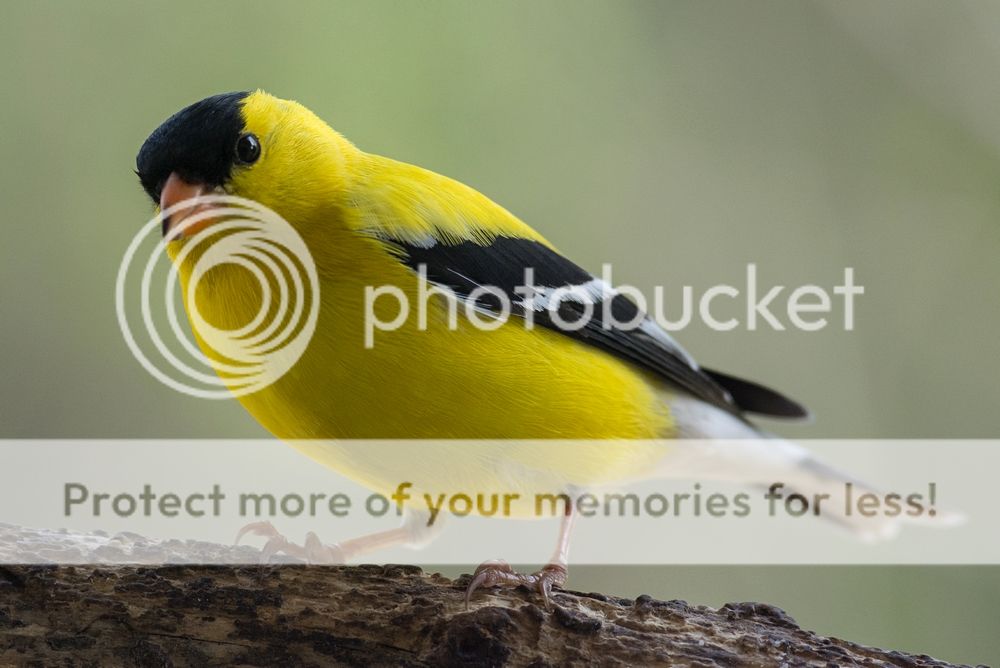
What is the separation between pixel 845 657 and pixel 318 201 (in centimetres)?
224

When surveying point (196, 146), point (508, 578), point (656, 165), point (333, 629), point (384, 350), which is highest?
point (656, 165)

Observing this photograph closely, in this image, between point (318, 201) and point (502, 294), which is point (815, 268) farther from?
point (318, 201)

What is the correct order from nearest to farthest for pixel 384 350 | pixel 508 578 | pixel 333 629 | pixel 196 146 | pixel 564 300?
pixel 333 629
pixel 384 350
pixel 508 578
pixel 196 146
pixel 564 300

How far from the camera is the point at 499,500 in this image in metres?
3.59

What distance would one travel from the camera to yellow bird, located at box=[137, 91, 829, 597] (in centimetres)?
323

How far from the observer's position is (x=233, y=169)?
3.55 m

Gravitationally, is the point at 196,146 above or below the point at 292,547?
above

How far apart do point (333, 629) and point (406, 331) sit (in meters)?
0.94

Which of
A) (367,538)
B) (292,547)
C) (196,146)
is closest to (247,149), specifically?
(196,146)

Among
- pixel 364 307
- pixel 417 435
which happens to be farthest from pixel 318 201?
pixel 417 435

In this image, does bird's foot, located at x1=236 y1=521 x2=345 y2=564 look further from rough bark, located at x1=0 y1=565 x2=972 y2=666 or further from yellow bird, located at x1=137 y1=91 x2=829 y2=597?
rough bark, located at x1=0 y1=565 x2=972 y2=666

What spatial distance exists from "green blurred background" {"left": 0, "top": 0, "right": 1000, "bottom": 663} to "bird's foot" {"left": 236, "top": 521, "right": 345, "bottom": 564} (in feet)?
6.16

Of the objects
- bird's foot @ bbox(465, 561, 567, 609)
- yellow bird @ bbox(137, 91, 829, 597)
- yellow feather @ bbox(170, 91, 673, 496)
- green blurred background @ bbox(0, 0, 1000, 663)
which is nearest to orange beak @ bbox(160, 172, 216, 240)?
yellow bird @ bbox(137, 91, 829, 597)

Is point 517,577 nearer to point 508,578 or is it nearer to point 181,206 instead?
point 508,578
